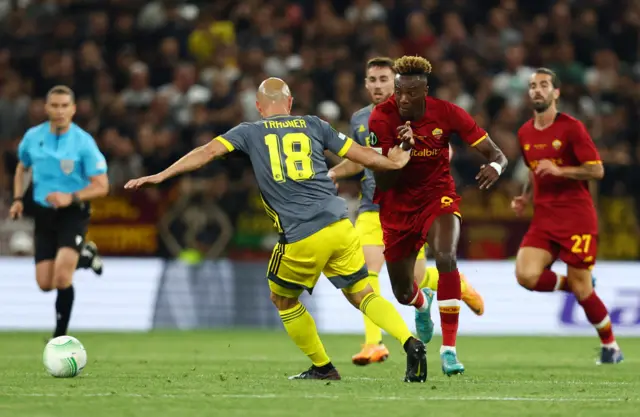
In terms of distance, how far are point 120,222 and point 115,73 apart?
14.2 ft

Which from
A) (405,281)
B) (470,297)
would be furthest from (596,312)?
(405,281)

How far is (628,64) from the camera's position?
20.5 metres

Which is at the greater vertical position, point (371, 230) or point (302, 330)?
point (371, 230)

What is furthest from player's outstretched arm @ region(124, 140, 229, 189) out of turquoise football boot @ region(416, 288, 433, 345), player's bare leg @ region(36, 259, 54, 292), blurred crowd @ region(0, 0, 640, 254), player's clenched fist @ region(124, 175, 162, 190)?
blurred crowd @ region(0, 0, 640, 254)

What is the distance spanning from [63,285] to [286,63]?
8543 millimetres

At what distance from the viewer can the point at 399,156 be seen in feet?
30.0

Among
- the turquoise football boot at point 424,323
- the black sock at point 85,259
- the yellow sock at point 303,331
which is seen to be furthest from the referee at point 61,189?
the yellow sock at point 303,331

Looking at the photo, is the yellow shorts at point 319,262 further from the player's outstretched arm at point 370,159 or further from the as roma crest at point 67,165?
the as roma crest at point 67,165

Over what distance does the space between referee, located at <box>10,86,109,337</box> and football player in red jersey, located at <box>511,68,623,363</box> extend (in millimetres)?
4096

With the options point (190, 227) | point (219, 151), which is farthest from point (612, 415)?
point (190, 227)

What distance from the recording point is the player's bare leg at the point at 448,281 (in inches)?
369

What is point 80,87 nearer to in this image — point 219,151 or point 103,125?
point 103,125

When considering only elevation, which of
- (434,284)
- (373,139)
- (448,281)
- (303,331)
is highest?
(373,139)

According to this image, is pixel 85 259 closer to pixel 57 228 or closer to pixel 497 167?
pixel 57 228
